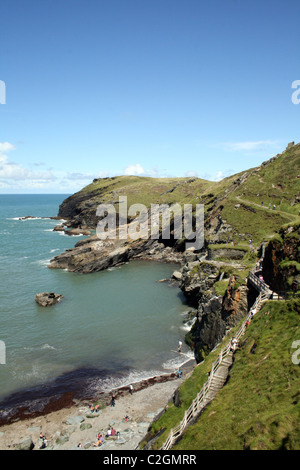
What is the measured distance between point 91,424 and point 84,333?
1831cm

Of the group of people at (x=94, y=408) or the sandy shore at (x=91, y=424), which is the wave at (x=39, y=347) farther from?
the group of people at (x=94, y=408)

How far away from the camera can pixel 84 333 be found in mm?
47281

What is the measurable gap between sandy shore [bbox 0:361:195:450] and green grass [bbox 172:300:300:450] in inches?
506

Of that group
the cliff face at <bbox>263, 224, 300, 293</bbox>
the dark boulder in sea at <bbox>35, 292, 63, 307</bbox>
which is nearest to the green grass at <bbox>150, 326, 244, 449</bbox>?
the cliff face at <bbox>263, 224, 300, 293</bbox>

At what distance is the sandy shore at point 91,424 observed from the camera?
27.3 m

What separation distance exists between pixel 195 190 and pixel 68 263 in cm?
9215

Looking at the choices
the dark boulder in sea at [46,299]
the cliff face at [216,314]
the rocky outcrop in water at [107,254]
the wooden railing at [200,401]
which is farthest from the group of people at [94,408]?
the rocky outcrop in water at [107,254]

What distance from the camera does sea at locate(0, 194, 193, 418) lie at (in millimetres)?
36531

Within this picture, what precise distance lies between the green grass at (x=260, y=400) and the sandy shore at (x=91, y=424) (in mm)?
12856

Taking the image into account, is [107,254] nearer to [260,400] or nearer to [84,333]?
[84,333]

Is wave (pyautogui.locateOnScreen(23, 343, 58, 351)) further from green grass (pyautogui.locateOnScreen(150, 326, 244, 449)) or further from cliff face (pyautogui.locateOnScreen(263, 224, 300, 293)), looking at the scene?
cliff face (pyautogui.locateOnScreen(263, 224, 300, 293))

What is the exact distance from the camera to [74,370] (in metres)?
38.7

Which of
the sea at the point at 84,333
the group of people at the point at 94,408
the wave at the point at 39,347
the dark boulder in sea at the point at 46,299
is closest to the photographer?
the group of people at the point at 94,408
